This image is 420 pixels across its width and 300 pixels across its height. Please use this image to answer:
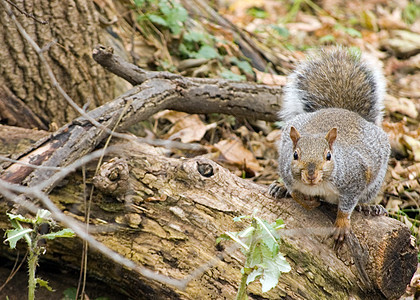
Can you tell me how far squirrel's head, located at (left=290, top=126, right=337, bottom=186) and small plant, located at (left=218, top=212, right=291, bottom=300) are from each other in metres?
0.54

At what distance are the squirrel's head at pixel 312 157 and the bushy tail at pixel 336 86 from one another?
66 cm

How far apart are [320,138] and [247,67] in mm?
1992

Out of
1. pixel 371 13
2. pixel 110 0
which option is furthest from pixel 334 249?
pixel 371 13

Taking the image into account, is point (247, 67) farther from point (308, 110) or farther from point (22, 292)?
point (22, 292)

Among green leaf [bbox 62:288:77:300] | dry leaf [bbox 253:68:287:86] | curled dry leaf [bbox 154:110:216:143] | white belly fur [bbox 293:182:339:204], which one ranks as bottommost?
green leaf [bbox 62:288:77:300]

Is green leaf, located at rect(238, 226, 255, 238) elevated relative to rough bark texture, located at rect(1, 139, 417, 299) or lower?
elevated

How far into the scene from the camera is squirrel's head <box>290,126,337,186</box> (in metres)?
2.32

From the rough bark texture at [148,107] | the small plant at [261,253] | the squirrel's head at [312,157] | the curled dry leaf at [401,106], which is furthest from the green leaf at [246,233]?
the curled dry leaf at [401,106]

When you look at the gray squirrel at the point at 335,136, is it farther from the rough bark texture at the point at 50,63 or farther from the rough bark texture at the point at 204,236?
the rough bark texture at the point at 50,63

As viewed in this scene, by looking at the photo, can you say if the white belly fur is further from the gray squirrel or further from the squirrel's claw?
the squirrel's claw

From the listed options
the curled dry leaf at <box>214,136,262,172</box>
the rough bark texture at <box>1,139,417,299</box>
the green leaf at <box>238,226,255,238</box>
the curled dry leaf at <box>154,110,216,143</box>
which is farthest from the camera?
the curled dry leaf at <box>154,110,216,143</box>

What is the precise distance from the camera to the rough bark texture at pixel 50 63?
3059 millimetres

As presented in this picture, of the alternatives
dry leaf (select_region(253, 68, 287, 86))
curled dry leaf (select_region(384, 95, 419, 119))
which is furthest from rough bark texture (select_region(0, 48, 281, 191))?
curled dry leaf (select_region(384, 95, 419, 119))

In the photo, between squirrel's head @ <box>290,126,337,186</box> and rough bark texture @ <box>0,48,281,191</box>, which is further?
rough bark texture @ <box>0,48,281,191</box>
